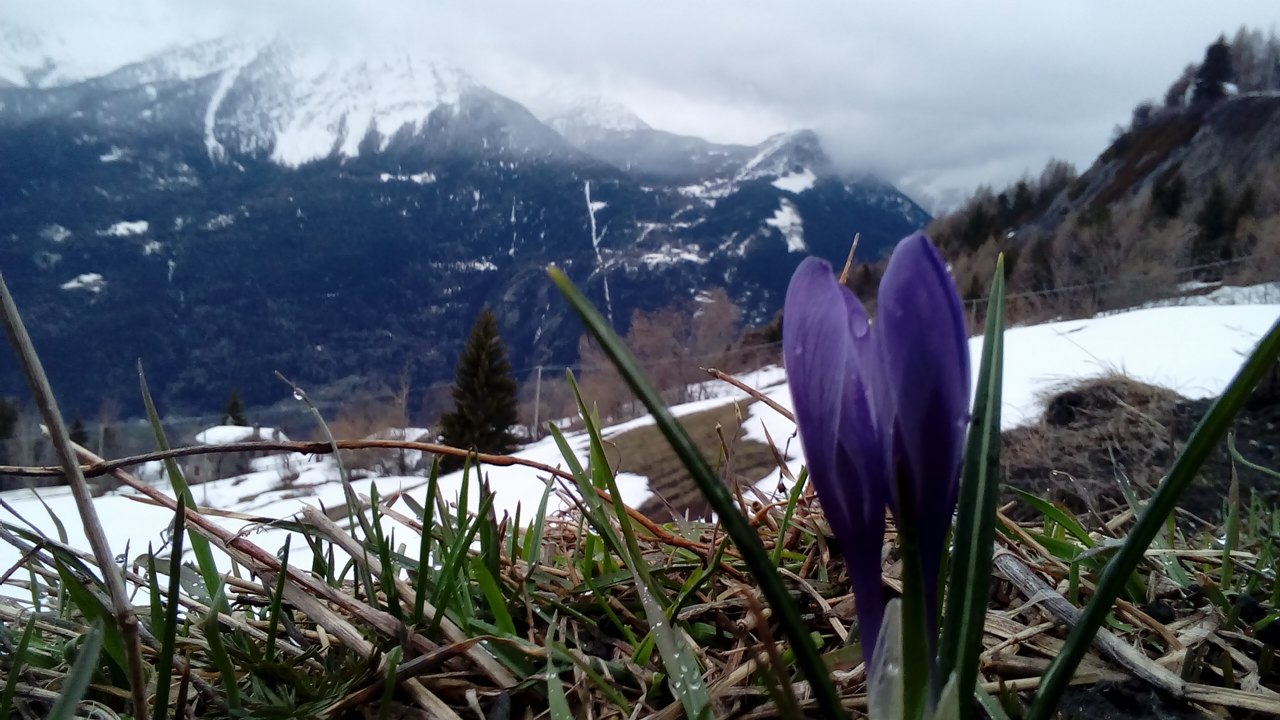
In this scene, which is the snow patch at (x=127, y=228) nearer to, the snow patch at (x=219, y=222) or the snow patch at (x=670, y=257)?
the snow patch at (x=219, y=222)

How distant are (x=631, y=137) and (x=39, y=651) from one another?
378 feet

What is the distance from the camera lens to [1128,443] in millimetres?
3283

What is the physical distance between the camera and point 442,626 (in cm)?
52

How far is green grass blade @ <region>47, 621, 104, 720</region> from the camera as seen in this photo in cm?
28

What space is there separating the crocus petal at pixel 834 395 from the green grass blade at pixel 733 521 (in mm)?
57

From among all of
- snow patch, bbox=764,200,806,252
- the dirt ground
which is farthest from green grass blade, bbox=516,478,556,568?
snow patch, bbox=764,200,806,252

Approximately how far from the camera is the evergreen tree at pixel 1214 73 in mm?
23984

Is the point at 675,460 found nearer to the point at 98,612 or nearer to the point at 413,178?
the point at 98,612

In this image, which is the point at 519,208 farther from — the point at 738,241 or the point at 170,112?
the point at 170,112

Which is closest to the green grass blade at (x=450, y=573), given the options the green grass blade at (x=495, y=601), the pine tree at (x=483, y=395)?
the green grass blade at (x=495, y=601)

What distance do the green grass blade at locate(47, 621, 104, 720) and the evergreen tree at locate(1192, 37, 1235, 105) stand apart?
32.1 meters

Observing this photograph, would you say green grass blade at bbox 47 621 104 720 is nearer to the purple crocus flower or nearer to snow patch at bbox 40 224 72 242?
the purple crocus flower

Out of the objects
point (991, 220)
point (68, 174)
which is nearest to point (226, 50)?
point (68, 174)

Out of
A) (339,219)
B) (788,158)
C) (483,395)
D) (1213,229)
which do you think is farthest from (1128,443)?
(788,158)
